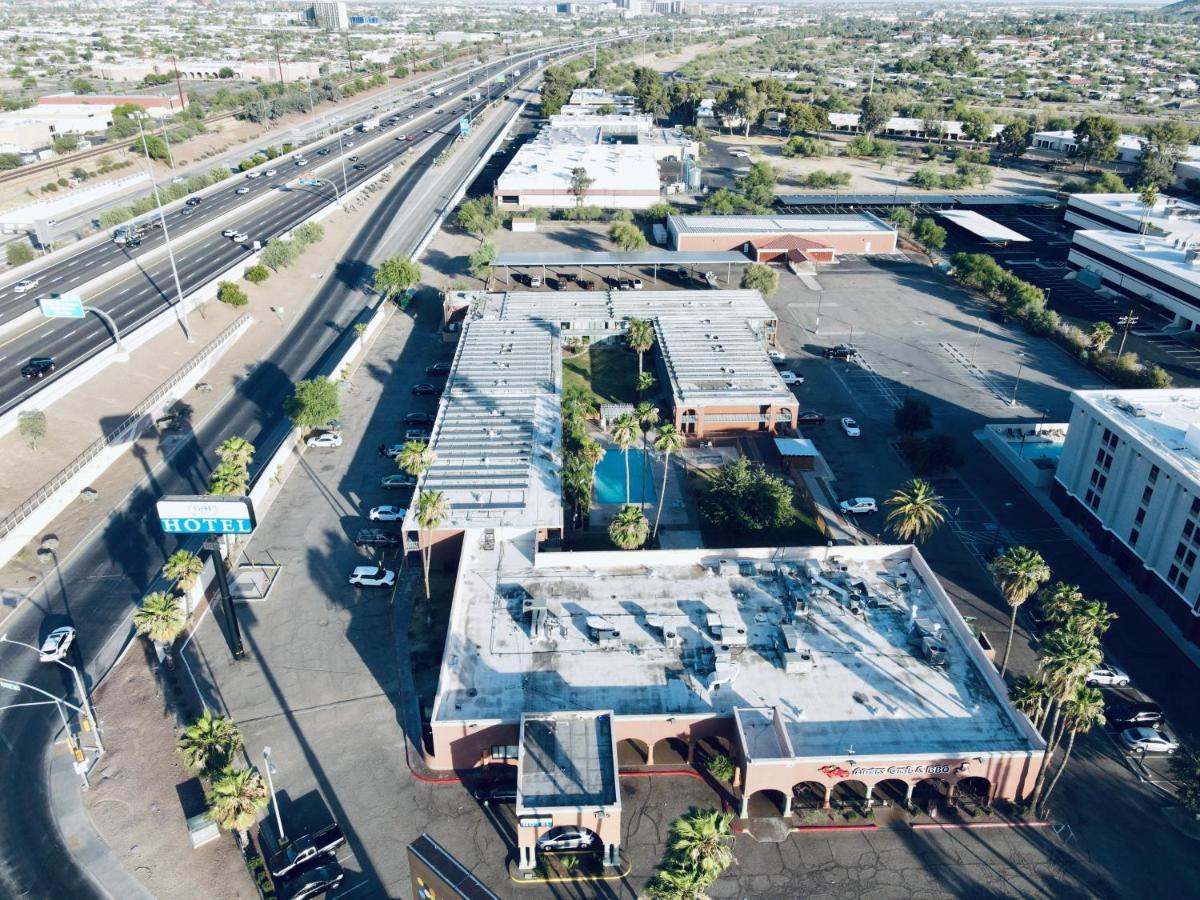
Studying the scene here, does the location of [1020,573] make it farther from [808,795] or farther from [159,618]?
[159,618]

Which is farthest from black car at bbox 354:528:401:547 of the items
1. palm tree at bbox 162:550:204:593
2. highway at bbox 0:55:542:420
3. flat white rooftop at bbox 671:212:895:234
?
flat white rooftop at bbox 671:212:895:234

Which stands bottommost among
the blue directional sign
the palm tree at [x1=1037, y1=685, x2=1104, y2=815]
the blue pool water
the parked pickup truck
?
the parked pickup truck

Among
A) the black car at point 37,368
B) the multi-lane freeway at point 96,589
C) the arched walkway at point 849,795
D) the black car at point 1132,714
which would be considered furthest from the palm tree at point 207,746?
the black car at point 37,368

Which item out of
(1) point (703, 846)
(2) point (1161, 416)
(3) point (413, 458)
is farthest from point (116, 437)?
(2) point (1161, 416)

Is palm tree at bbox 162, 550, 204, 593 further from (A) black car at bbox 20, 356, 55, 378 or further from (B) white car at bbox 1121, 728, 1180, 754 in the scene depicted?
(B) white car at bbox 1121, 728, 1180, 754

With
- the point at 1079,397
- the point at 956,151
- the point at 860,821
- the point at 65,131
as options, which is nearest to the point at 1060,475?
the point at 1079,397

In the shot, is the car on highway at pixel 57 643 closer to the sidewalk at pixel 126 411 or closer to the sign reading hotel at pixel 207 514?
the sidewalk at pixel 126 411
